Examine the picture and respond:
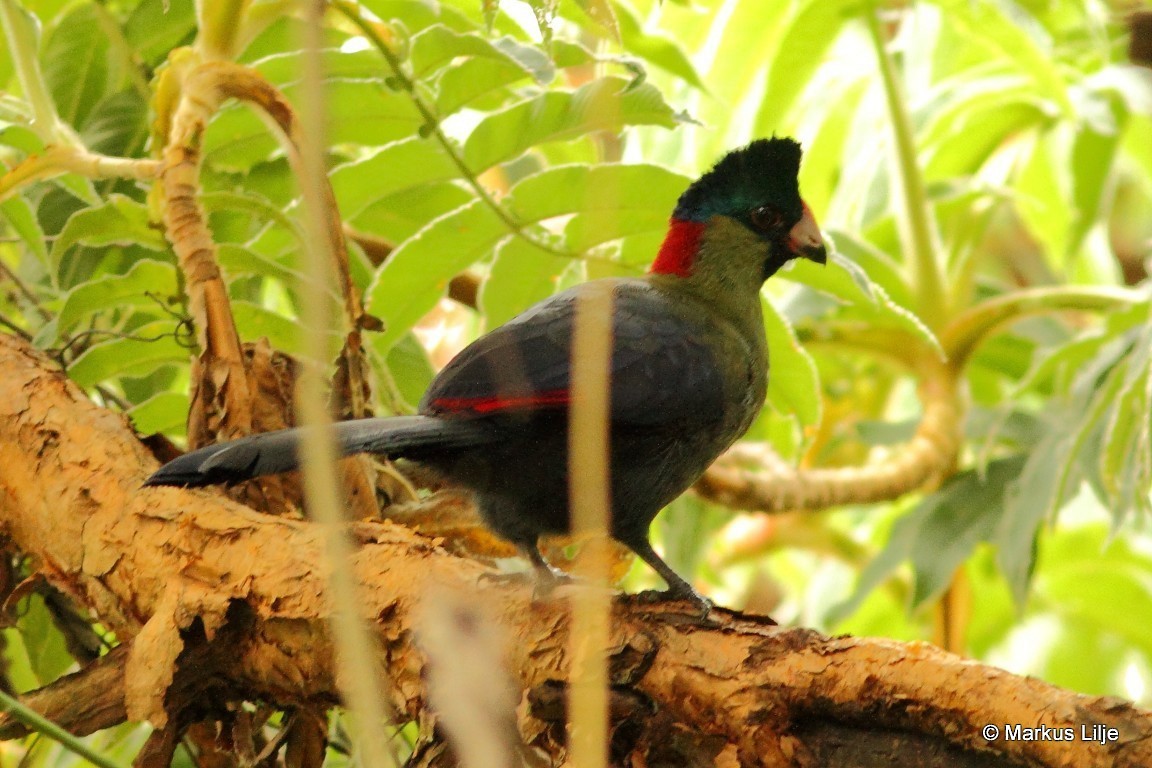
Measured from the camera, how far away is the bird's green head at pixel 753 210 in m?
2.02

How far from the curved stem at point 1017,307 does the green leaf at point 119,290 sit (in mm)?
1795

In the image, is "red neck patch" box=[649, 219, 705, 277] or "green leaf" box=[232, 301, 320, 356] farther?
"red neck patch" box=[649, 219, 705, 277]

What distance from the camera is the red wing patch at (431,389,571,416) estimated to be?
5.07ft

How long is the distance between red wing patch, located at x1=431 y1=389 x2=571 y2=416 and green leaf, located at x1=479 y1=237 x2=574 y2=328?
17.7 inches

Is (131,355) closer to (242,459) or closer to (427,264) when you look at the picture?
(427,264)

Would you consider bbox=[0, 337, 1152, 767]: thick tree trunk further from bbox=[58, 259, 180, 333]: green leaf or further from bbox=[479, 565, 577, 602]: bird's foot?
bbox=[58, 259, 180, 333]: green leaf

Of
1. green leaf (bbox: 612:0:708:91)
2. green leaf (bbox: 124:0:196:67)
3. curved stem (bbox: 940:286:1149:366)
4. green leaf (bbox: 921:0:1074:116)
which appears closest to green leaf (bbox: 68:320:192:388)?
green leaf (bbox: 124:0:196:67)

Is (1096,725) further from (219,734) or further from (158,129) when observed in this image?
(158,129)

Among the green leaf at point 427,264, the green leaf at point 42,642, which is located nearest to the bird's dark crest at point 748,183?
the green leaf at point 427,264

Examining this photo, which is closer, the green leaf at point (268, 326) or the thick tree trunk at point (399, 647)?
the thick tree trunk at point (399, 647)

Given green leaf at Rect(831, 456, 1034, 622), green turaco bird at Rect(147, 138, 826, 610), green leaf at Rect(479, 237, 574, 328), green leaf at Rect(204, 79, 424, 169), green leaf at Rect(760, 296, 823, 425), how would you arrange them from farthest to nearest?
Result: green leaf at Rect(831, 456, 1034, 622), green leaf at Rect(760, 296, 823, 425), green leaf at Rect(479, 237, 574, 328), green leaf at Rect(204, 79, 424, 169), green turaco bird at Rect(147, 138, 826, 610)

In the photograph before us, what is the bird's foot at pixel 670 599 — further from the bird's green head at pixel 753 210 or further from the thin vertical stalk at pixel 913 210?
the thin vertical stalk at pixel 913 210

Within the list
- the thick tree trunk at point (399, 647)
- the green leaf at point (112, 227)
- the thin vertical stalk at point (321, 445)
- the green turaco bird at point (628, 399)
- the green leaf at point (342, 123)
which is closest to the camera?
the thin vertical stalk at point (321, 445)

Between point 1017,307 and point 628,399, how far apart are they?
1.40 m
